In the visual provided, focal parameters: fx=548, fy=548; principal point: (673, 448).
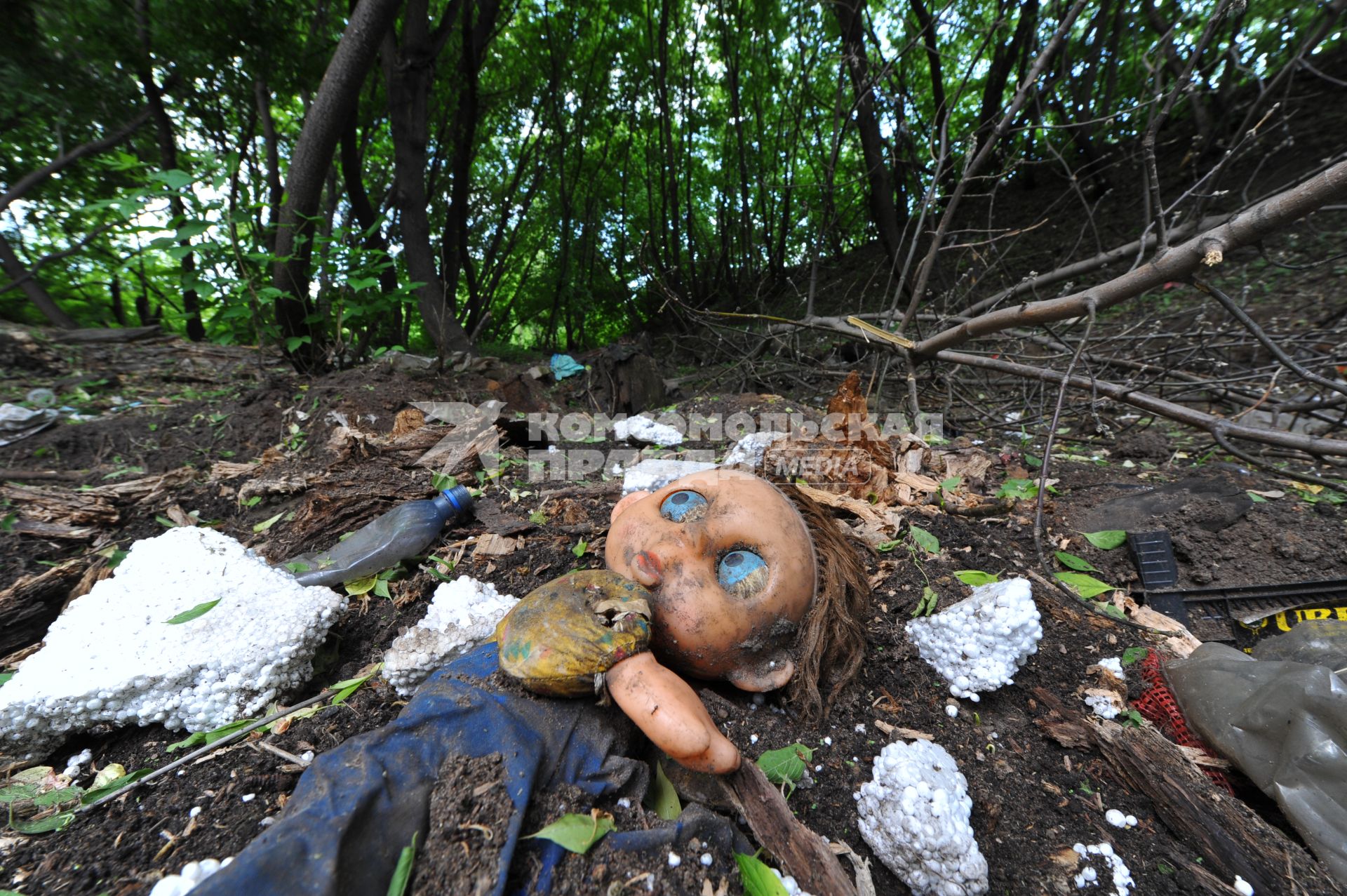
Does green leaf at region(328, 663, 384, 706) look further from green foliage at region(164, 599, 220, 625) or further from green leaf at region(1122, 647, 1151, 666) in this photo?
green leaf at region(1122, 647, 1151, 666)

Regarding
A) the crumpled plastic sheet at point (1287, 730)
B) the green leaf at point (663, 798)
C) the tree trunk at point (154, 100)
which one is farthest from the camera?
the tree trunk at point (154, 100)

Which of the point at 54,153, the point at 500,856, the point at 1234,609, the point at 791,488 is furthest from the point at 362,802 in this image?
the point at 54,153

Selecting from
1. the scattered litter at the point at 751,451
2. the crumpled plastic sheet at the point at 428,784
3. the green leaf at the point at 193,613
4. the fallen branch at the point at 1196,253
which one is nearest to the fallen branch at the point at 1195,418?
the fallen branch at the point at 1196,253

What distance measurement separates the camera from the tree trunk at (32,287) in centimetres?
505

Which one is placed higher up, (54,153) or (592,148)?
(592,148)

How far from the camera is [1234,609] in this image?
1.81m

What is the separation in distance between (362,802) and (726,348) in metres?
5.06

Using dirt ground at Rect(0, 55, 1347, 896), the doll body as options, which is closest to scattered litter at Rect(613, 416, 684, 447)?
dirt ground at Rect(0, 55, 1347, 896)

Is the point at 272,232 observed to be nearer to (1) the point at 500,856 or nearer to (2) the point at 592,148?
(1) the point at 500,856

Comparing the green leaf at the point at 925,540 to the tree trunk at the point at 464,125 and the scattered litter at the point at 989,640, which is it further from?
the tree trunk at the point at 464,125

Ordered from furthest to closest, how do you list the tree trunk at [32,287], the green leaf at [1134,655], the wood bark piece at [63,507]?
the tree trunk at [32,287] → the wood bark piece at [63,507] → the green leaf at [1134,655]

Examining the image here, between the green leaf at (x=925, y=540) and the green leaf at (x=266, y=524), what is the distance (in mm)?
2577

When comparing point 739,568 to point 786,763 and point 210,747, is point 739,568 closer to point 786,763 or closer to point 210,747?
point 786,763

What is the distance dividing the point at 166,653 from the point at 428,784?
2.81 feet
